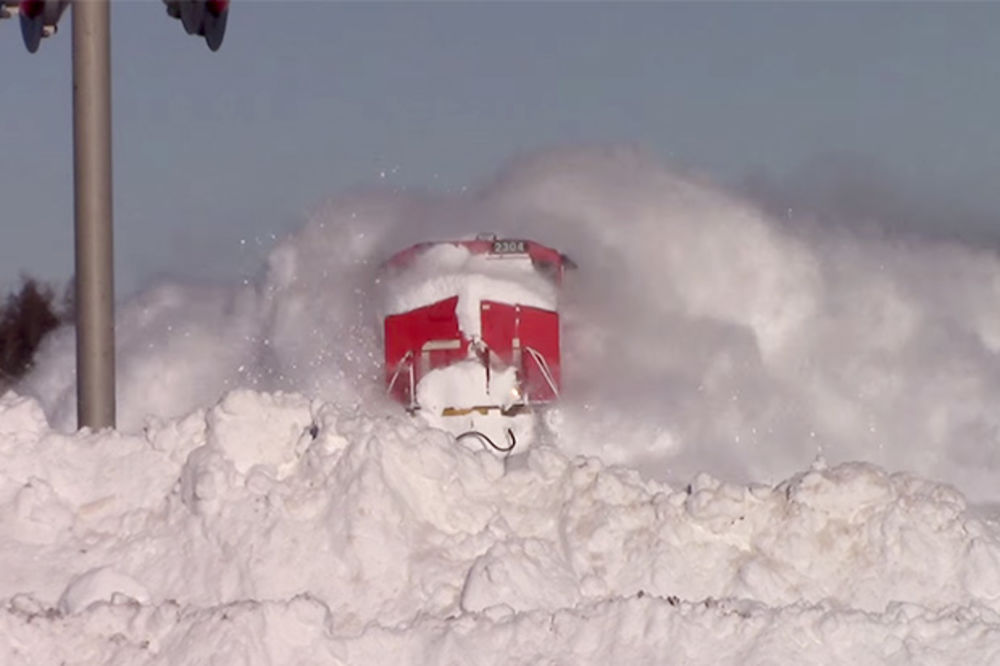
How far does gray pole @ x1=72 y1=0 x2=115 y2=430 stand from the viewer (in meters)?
9.22

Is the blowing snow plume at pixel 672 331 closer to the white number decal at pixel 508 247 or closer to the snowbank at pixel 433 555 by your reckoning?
the white number decal at pixel 508 247

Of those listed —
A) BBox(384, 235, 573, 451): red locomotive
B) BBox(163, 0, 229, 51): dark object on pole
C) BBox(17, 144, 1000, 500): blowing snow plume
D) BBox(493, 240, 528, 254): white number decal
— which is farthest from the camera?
BBox(17, 144, 1000, 500): blowing snow plume

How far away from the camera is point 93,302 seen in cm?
922

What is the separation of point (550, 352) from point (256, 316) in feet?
11.2

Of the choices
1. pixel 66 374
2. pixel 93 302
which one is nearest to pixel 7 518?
pixel 93 302

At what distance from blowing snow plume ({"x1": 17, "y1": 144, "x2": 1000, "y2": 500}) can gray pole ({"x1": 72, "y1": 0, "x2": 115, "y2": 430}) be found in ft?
16.7

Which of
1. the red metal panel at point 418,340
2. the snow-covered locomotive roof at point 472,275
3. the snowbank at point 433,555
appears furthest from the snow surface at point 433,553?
the snow-covered locomotive roof at point 472,275

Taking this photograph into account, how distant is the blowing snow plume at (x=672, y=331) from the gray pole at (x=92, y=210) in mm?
5098

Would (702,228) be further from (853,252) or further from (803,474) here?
(803,474)

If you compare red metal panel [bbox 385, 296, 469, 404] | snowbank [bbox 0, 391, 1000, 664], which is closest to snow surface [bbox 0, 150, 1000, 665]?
snowbank [bbox 0, 391, 1000, 664]

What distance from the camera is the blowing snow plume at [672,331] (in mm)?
15578

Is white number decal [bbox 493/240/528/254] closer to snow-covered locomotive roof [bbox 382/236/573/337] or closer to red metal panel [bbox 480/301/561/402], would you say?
snow-covered locomotive roof [bbox 382/236/573/337]

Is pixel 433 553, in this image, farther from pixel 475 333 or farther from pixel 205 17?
pixel 475 333

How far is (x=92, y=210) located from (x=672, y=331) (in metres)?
8.32
